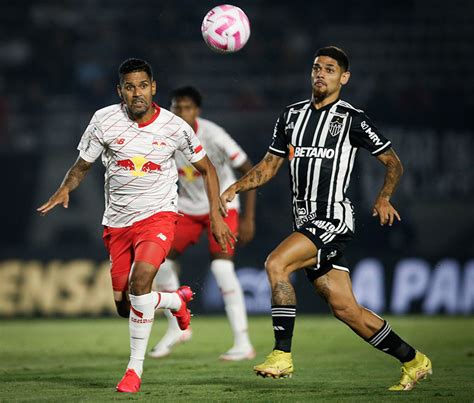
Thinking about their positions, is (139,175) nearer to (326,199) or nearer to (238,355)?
(326,199)

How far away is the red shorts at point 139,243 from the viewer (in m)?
6.75

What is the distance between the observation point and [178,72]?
16.5m

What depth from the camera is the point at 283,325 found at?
6277 millimetres

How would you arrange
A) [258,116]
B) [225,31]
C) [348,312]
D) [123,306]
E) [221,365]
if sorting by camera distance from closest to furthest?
[348,312] < [123,306] < [225,31] < [221,365] < [258,116]

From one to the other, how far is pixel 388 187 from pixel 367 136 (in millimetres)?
364

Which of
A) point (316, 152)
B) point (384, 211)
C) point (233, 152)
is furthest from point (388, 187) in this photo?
point (233, 152)

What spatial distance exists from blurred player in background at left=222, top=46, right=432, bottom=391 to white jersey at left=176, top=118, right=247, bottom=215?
2.32 m

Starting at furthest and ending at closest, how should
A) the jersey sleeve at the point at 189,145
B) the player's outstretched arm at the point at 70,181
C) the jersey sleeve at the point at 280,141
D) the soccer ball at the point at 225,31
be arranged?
the soccer ball at the point at 225,31, the jersey sleeve at the point at 189,145, the jersey sleeve at the point at 280,141, the player's outstretched arm at the point at 70,181

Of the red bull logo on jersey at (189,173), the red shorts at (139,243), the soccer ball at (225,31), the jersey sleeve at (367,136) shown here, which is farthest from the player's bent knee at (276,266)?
the red bull logo on jersey at (189,173)

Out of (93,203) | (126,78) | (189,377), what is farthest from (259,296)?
(126,78)

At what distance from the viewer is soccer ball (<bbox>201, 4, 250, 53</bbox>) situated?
7887 mm

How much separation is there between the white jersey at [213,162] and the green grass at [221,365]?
54.6 inches

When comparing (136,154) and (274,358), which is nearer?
(274,358)

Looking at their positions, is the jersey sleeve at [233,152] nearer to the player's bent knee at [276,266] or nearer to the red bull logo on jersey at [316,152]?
the red bull logo on jersey at [316,152]
